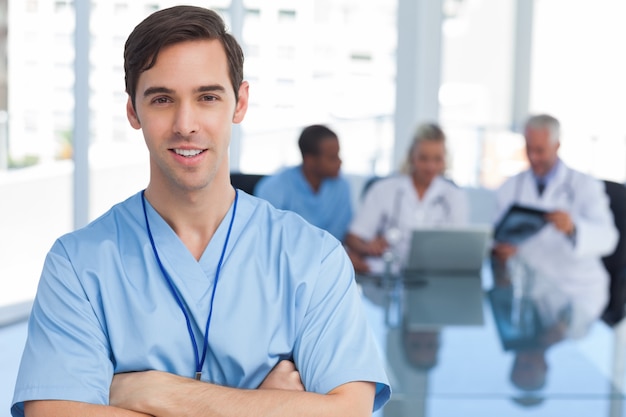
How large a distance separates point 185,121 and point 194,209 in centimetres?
15

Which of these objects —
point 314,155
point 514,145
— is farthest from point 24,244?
point 514,145

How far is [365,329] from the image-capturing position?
129cm

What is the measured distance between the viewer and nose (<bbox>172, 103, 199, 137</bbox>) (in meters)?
1.16

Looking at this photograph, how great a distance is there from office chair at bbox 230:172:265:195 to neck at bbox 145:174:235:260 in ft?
6.54

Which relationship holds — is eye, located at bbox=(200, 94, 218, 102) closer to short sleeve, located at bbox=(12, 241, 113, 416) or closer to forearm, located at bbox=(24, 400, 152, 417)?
short sleeve, located at bbox=(12, 241, 113, 416)

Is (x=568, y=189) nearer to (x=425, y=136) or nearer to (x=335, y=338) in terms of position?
(x=425, y=136)

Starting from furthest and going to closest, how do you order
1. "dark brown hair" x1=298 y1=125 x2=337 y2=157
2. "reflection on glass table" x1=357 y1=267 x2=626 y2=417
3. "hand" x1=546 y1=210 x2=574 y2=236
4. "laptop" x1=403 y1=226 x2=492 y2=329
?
"dark brown hair" x1=298 y1=125 x2=337 y2=157, "hand" x1=546 y1=210 x2=574 y2=236, "laptop" x1=403 y1=226 x2=492 y2=329, "reflection on glass table" x1=357 y1=267 x2=626 y2=417

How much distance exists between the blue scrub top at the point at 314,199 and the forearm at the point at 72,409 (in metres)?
2.37

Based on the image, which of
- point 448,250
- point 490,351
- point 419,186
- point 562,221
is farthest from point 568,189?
point 490,351

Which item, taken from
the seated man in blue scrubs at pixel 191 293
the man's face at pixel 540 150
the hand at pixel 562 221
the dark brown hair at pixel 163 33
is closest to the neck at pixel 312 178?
the man's face at pixel 540 150

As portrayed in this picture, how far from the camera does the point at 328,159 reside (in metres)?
3.61

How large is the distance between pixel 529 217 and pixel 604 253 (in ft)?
1.44

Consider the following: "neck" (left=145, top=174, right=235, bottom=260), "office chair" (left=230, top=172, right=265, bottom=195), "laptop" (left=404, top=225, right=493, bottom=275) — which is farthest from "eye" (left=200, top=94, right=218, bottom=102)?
"office chair" (left=230, top=172, right=265, bottom=195)

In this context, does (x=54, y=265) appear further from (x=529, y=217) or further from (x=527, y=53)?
(x=527, y=53)
